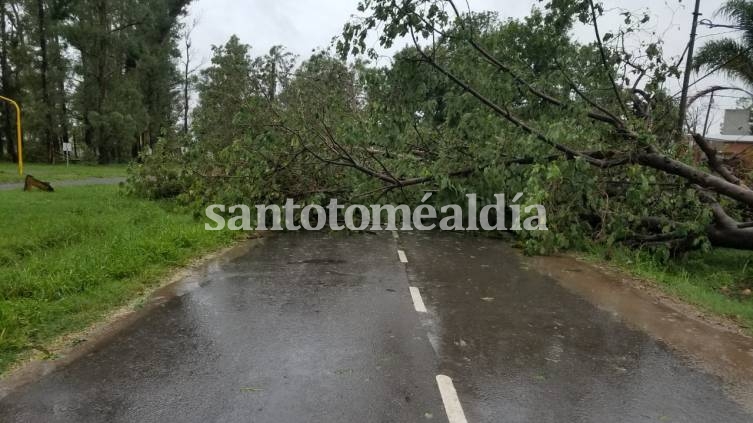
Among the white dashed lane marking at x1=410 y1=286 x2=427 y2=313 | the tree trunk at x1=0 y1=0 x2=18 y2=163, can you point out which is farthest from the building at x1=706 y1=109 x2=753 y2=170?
the tree trunk at x1=0 y1=0 x2=18 y2=163

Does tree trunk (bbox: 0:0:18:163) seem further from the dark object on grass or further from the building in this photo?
the building

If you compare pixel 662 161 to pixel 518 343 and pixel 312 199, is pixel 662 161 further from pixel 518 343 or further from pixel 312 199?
pixel 312 199

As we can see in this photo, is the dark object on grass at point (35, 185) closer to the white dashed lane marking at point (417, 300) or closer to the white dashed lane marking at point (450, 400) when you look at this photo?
the white dashed lane marking at point (417, 300)

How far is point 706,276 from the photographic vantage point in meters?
10.1

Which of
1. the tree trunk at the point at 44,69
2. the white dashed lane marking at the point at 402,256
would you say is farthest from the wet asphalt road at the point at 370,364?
the tree trunk at the point at 44,69

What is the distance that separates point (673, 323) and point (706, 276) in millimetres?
4816

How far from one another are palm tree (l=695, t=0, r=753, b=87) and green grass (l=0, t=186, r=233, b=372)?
19.8 m

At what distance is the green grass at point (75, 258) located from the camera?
558cm

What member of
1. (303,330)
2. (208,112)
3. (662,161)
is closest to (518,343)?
(303,330)

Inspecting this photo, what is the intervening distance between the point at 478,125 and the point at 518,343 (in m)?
5.44

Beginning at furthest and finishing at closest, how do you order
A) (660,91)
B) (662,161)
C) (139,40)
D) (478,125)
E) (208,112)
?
(139,40) < (208,112) < (660,91) < (478,125) < (662,161)

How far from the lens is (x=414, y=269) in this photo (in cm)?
883

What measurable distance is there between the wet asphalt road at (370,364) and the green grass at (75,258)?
2.55 ft

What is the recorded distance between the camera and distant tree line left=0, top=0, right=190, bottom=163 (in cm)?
4016
